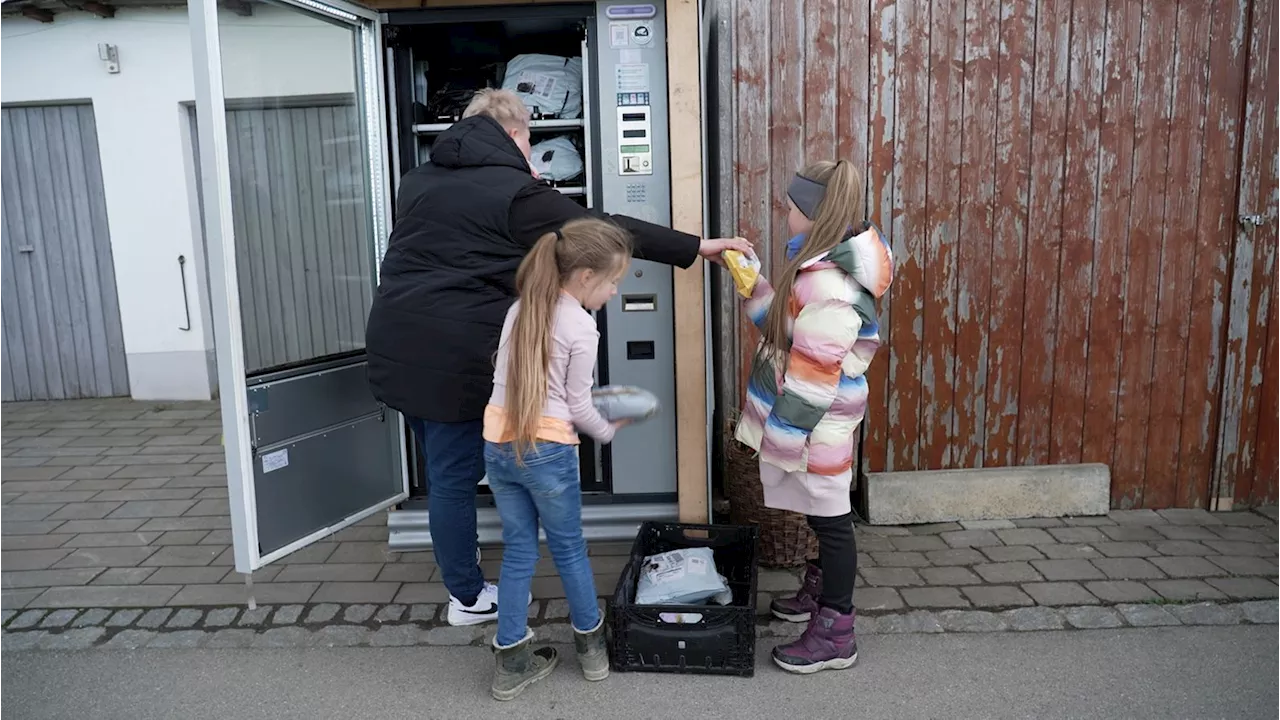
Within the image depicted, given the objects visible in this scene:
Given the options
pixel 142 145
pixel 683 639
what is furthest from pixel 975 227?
pixel 142 145

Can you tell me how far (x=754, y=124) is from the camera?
3.96 m

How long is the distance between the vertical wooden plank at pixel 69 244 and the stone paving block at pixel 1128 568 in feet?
22.9

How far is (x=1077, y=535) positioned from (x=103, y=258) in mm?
6782

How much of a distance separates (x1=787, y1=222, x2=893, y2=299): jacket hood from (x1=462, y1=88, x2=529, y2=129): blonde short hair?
43.2 inches

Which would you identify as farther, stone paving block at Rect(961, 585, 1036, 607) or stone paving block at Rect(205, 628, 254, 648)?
stone paving block at Rect(961, 585, 1036, 607)

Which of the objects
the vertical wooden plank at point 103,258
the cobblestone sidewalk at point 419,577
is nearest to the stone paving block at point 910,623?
the cobblestone sidewalk at point 419,577

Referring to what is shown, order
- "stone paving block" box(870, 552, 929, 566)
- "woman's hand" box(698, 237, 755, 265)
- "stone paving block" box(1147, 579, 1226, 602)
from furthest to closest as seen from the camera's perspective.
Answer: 1. "stone paving block" box(870, 552, 929, 566)
2. "stone paving block" box(1147, 579, 1226, 602)
3. "woman's hand" box(698, 237, 755, 265)

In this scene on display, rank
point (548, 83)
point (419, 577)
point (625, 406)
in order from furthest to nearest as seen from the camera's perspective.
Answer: point (548, 83) → point (419, 577) → point (625, 406)

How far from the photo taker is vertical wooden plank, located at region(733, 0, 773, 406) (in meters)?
3.89

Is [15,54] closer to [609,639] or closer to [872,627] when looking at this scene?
[609,639]

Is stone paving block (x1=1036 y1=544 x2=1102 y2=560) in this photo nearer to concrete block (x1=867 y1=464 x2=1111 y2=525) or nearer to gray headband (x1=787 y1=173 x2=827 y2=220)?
concrete block (x1=867 y1=464 x2=1111 y2=525)

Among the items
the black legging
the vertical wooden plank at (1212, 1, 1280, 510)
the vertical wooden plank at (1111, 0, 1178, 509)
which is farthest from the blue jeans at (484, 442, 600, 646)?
the vertical wooden plank at (1212, 1, 1280, 510)

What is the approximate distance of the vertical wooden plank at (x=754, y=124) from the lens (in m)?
3.89

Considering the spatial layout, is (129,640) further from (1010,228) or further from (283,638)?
(1010,228)
